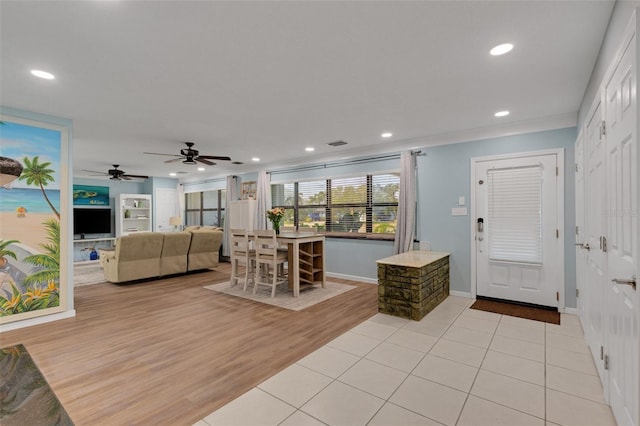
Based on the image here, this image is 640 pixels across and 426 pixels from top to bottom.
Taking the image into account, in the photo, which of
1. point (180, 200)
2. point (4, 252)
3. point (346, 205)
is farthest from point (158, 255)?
point (180, 200)

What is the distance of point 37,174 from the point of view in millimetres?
3510

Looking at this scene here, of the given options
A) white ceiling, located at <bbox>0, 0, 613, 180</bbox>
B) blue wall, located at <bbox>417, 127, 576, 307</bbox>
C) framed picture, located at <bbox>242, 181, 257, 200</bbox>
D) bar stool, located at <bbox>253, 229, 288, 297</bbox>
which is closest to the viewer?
white ceiling, located at <bbox>0, 0, 613, 180</bbox>

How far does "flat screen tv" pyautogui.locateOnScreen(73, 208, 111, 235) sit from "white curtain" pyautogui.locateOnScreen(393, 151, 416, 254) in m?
8.80

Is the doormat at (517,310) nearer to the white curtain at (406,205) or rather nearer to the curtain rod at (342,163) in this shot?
the white curtain at (406,205)

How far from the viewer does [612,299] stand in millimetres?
1867

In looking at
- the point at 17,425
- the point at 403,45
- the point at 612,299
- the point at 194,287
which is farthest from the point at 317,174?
the point at 17,425

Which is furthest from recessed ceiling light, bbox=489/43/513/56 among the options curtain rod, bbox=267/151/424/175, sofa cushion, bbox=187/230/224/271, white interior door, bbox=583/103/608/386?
sofa cushion, bbox=187/230/224/271

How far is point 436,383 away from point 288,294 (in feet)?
9.41

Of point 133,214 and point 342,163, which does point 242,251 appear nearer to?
point 342,163

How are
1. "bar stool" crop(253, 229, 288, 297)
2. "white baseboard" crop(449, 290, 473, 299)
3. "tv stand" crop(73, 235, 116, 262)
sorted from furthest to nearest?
"tv stand" crop(73, 235, 116, 262), "bar stool" crop(253, 229, 288, 297), "white baseboard" crop(449, 290, 473, 299)

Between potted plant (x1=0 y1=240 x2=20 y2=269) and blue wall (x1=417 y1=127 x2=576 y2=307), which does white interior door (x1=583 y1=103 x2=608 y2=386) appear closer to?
blue wall (x1=417 y1=127 x2=576 y2=307)

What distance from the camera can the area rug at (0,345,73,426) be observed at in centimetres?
74

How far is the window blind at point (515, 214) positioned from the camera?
4.04 m

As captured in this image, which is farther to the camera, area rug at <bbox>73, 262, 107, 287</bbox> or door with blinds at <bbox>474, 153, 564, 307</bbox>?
area rug at <bbox>73, 262, 107, 287</bbox>
